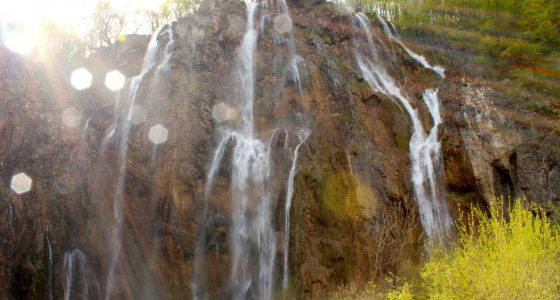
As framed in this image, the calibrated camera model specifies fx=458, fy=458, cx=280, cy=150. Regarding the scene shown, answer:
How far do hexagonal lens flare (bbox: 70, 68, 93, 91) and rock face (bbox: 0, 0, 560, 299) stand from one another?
0.90 meters

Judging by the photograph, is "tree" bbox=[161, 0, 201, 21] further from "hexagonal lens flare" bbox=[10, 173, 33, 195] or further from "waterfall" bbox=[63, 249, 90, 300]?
"waterfall" bbox=[63, 249, 90, 300]

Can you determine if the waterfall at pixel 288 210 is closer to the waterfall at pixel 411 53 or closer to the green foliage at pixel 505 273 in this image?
the green foliage at pixel 505 273

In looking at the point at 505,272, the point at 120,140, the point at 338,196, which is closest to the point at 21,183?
the point at 120,140

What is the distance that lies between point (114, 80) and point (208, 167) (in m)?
12.2

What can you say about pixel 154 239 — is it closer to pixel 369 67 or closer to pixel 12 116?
pixel 12 116

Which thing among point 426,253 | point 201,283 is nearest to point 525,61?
point 426,253

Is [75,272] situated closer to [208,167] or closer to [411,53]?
[208,167]

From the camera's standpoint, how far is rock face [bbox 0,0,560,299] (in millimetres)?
23875

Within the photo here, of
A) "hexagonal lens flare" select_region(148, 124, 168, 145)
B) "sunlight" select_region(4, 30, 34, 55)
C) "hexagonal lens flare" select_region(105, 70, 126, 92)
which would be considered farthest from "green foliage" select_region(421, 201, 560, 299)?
"sunlight" select_region(4, 30, 34, 55)

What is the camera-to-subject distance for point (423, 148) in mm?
27281

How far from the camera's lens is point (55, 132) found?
28.6 metres

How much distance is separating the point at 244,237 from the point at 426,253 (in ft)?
31.0

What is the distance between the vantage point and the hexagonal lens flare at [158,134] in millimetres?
27578

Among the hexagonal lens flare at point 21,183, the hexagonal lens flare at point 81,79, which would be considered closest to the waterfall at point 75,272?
the hexagonal lens flare at point 21,183
